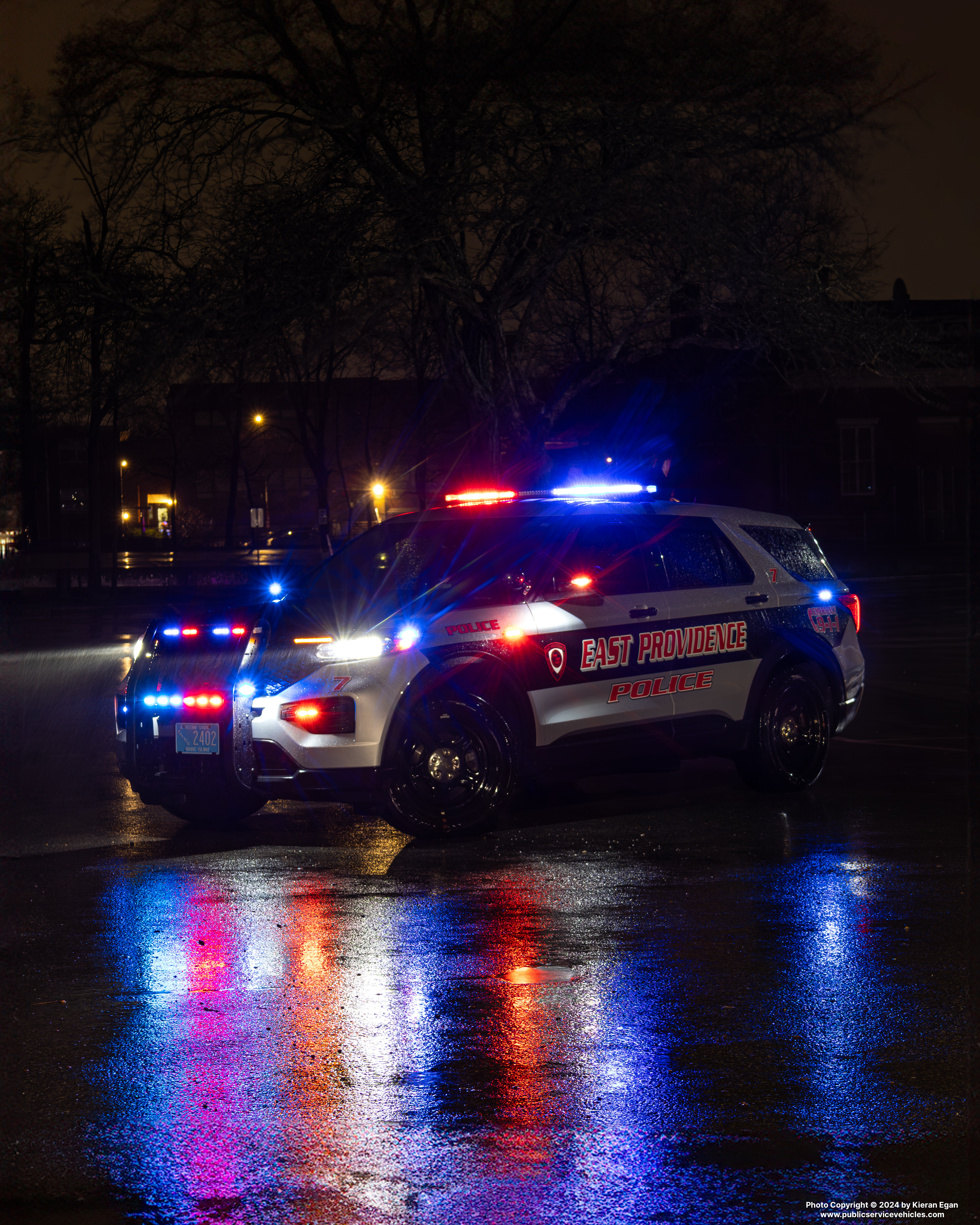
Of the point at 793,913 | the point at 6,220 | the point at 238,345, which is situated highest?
the point at 6,220

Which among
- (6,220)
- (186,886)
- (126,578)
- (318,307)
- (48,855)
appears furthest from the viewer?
(126,578)

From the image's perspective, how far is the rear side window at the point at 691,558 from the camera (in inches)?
395

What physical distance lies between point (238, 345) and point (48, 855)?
43.7ft

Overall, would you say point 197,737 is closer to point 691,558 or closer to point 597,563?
point 597,563

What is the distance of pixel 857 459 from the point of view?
6009cm

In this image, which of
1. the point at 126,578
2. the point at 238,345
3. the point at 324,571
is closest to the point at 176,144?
the point at 238,345

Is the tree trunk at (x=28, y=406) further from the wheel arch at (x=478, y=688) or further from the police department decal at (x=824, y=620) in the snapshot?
the wheel arch at (x=478, y=688)

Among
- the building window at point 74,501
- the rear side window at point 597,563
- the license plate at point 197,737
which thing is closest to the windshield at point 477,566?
the rear side window at point 597,563

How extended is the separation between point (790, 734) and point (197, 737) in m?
3.88

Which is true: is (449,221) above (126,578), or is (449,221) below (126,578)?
above

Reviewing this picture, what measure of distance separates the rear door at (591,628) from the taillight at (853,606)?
184 cm

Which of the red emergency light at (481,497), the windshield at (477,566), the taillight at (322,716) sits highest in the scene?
the red emergency light at (481,497)

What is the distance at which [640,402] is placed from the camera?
42.6 meters

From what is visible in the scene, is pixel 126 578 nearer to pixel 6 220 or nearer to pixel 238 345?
pixel 6 220
